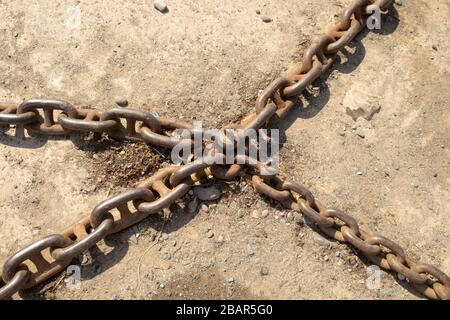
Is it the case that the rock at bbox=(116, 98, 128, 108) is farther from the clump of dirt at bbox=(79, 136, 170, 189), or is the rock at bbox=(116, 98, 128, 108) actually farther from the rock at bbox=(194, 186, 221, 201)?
the rock at bbox=(194, 186, 221, 201)

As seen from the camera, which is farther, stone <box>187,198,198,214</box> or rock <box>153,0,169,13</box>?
rock <box>153,0,169,13</box>

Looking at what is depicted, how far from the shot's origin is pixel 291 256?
10.8 ft

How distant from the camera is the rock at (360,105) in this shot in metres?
3.71

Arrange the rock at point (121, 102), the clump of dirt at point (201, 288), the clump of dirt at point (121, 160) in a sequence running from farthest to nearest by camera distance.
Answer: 1. the rock at point (121, 102)
2. the clump of dirt at point (121, 160)
3. the clump of dirt at point (201, 288)

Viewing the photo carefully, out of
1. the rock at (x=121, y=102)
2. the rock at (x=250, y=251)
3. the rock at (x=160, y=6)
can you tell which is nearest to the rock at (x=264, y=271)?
the rock at (x=250, y=251)

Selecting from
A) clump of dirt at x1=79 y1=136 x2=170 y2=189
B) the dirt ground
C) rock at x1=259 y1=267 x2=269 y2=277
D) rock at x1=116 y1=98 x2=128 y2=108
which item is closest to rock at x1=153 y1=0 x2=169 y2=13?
the dirt ground

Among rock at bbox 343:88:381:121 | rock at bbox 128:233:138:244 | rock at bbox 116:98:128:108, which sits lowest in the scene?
rock at bbox 128:233:138:244

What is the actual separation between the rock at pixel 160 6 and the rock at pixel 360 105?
1507mm

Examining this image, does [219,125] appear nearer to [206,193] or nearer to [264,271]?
[206,193]

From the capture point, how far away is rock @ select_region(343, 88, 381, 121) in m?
3.71

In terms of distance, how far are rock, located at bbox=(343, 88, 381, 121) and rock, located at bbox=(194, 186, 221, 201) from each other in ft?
3.81

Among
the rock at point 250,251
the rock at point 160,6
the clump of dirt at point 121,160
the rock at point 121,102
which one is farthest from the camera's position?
the rock at point 160,6

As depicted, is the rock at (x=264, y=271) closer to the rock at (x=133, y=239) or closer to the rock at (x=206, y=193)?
the rock at (x=206, y=193)
